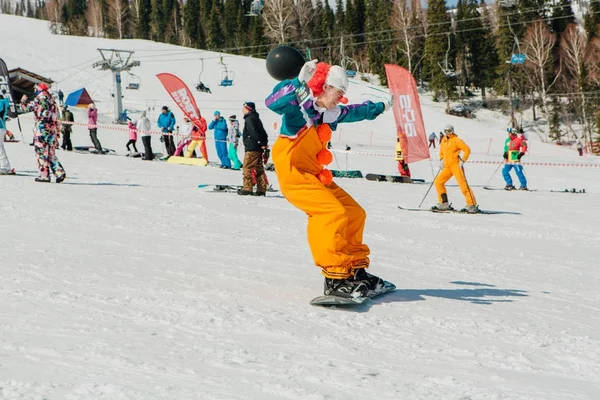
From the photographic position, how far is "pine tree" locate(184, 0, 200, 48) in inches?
3452

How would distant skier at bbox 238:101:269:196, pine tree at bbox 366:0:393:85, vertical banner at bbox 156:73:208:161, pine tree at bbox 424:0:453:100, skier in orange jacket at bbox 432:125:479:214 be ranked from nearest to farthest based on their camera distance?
distant skier at bbox 238:101:269:196, skier in orange jacket at bbox 432:125:479:214, vertical banner at bbox 156:73:208:161, pine tree at bbox 424:0:453:100, pine tree at bbox 366:0:393:85

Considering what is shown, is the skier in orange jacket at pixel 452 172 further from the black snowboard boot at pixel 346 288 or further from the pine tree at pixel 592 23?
the pine tree at pixel 592 23

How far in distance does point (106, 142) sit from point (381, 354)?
2185 cm

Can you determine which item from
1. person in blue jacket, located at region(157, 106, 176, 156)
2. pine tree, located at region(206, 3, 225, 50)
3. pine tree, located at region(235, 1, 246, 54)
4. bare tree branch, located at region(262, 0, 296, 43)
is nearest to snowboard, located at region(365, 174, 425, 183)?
person in blue jacket, located at region(157, 106, 176, 156)

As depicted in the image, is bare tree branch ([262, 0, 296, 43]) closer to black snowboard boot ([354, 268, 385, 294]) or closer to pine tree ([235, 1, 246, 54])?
pine tree ([235, 1, 246, 54])

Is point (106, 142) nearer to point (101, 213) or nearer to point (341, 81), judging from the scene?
point (101, 213)

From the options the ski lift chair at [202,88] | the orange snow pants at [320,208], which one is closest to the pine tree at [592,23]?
the ski lift chair at [202,88]

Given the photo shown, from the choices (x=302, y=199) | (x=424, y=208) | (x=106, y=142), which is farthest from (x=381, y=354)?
(x=106, y=142)

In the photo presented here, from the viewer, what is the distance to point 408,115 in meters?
13.5

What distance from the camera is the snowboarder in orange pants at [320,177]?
360cm

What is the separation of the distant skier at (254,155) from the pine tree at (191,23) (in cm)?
8075

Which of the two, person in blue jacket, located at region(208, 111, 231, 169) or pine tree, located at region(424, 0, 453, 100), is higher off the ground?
pine tree, located at region(424, 0, 453, 100)

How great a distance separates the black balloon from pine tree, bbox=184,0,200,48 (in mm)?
87165

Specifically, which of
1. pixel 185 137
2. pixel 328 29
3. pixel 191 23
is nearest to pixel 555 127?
pixel 328 29
